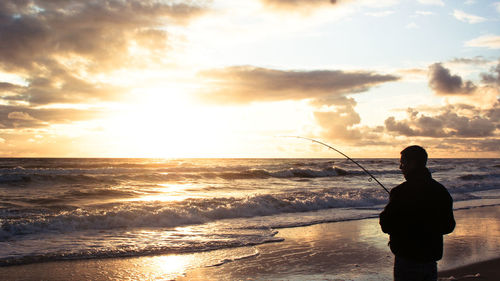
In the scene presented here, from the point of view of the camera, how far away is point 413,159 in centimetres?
301

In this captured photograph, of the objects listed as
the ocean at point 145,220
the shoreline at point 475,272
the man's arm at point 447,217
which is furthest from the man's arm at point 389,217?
the ocean at point 145,220

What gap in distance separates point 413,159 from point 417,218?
1.42ft

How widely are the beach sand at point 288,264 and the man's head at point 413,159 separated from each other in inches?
141

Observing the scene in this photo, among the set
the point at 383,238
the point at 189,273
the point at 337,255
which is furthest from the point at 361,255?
the point at 189,273

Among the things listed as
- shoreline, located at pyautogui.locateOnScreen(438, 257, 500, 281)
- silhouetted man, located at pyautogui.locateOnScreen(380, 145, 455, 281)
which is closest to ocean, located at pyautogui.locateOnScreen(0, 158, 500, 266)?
shoreline, located at pyautogui.locateOnScreen(438, 257, 500, 281)

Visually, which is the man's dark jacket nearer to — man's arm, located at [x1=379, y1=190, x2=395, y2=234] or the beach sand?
man's arm, located at [x1=379, y1=190, x2=395, y2=234]

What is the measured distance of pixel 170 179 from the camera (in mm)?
26547

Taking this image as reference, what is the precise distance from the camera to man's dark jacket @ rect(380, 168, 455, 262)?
292cm

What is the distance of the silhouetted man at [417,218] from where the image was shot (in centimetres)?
292

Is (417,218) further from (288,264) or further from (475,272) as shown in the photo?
(475,272)

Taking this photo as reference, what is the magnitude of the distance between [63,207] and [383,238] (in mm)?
10078

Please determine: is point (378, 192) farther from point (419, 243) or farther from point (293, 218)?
point (419, 243)

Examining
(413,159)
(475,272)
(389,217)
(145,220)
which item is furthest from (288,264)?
(145,220)

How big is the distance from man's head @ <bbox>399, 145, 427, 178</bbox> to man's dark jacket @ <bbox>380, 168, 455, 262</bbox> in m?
0.04
